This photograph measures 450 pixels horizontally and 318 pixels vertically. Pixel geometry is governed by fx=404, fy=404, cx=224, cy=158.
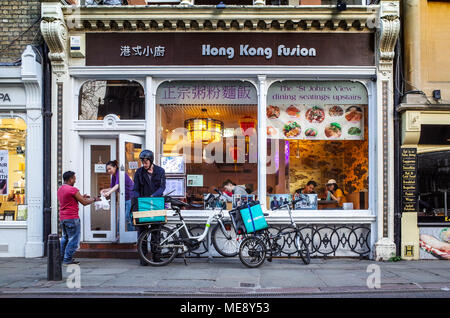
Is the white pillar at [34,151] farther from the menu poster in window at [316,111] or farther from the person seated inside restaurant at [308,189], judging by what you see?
the person seated inside restaurant at [308,189]

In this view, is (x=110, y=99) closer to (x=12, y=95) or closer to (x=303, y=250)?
(x=12, y=95)

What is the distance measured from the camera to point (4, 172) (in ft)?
31.3

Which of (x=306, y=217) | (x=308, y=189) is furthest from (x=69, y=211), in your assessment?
(x=308, y=189)

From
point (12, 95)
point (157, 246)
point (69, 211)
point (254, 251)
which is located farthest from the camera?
point (12, 95)

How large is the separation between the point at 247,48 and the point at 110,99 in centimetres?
345

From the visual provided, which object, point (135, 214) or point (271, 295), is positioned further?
point (135, 214)

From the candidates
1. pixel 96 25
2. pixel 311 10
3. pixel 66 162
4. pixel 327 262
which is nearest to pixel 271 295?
pixel 327 262

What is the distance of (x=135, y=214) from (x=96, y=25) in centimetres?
450

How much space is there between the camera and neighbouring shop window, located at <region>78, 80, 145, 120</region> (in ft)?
31.4

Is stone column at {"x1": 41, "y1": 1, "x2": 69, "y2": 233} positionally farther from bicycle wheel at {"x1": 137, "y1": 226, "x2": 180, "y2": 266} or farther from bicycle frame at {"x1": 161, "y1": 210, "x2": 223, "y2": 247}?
bicycle frame at {"x1": 161, "y1": 210, "x2": 223, "y2": 247}

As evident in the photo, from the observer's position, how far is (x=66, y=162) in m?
9.23

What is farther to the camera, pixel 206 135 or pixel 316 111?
pixel 206 135
